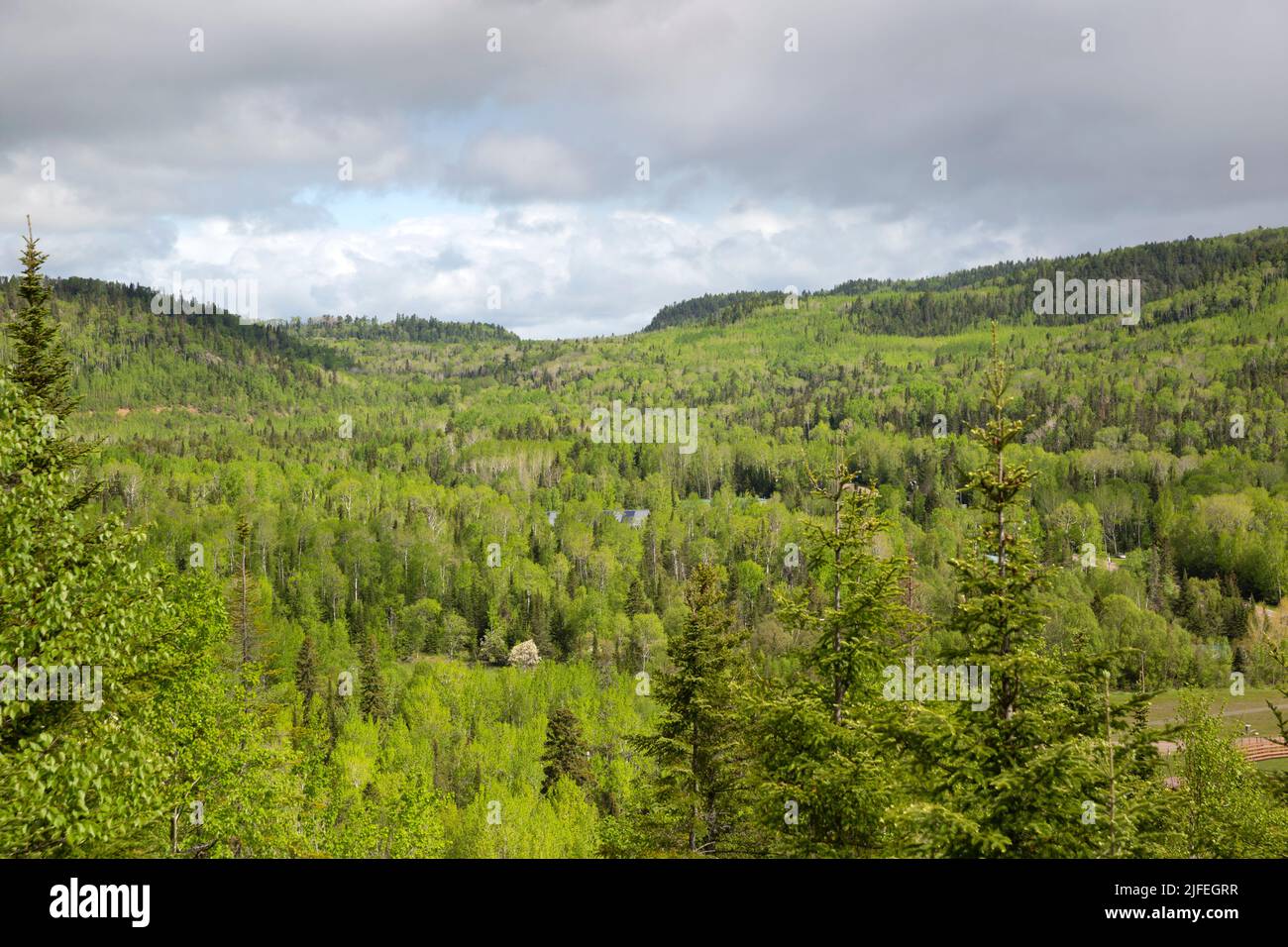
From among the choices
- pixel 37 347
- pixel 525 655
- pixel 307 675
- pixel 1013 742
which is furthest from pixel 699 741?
pixel 525 655

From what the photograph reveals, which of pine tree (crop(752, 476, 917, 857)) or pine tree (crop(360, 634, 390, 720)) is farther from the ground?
pine tree (crop(752, 476, 917, 857))

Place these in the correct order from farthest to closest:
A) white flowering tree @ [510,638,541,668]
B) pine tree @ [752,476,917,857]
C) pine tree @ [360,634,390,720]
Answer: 1. white flowering tree @ [510,638,541,668]
2. pine tree @ [360,634,390,720]
3. pine tree @ [752,476,917,857]

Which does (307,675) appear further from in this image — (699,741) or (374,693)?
(699,741)

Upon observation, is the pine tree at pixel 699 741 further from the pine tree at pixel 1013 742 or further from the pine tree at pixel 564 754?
the pine tree at pixel 564 754

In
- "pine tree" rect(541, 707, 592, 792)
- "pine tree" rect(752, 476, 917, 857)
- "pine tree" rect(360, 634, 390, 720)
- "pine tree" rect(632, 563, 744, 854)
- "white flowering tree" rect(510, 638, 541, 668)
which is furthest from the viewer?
"white flowering tree" rect(510, 638, 541, 668)

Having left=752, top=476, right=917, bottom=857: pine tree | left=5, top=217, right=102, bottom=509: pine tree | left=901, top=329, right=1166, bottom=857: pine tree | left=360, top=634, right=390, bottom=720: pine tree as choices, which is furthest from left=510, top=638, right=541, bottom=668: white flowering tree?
left=901, top=329, right=1166, bottom=857: pine tree

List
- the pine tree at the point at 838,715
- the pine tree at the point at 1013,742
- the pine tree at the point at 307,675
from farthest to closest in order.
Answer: the pine tree at the point at 307,675 < the pine tree at the point at 838,715 < the pine tree at the point at 1013,742

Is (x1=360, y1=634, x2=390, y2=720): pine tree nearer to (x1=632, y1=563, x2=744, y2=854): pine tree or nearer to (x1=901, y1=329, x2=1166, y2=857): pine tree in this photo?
(x1=632, y1=563, x2=744, y2=854): pine tree

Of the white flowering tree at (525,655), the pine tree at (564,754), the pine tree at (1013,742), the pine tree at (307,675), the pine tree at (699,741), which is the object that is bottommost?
the white flowering tree at (525,655)

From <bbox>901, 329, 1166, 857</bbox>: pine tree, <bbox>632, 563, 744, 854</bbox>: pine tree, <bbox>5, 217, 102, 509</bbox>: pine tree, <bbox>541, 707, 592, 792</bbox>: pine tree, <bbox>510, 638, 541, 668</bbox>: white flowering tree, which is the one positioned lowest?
<bbox>510, 638, 541, 668</bbox>: white flowering tree

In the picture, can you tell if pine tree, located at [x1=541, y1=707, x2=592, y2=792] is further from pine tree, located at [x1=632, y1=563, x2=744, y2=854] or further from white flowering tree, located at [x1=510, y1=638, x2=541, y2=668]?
white flowering tree, located at [x1=510, y1=638, x2=541, y2=668]

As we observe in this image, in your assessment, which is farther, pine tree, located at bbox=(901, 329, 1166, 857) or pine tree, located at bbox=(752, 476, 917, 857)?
pine tree, located at bbox=(752, 476, 917, 857)

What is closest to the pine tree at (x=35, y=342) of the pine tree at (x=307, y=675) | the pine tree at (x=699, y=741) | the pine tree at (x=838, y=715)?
the pine tree at (x=699, y=741)
